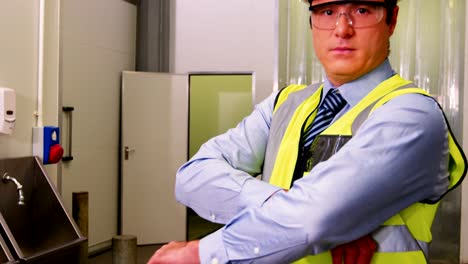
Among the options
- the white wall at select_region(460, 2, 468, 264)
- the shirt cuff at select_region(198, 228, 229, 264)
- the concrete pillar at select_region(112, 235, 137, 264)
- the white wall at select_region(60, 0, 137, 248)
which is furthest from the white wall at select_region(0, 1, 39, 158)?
the white wall at select_region(460, 2, 468, 264)

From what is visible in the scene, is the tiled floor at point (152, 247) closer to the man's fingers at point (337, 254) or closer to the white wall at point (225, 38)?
the white wall at point (225, 38)

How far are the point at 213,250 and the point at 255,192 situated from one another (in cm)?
14

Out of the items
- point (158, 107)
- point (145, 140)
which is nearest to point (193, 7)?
point (158, 107)

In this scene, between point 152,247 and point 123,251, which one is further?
point 152,247

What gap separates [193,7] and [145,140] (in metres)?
1.43

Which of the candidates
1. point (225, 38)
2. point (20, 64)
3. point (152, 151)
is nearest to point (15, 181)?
point (20, 64)

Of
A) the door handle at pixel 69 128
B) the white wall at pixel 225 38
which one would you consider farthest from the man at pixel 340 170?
the white wall at pixel 225 38

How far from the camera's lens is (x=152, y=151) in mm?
4898

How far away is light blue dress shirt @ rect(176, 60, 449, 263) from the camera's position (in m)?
0.75

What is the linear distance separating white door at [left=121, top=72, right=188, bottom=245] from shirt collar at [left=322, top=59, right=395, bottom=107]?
398cm

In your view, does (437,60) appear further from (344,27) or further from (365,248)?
(365,248)

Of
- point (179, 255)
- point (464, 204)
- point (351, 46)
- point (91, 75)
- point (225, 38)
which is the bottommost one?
point (464, 204)

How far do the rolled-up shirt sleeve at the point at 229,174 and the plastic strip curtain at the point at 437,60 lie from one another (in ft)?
9.56

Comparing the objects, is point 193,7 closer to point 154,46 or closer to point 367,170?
point 154,46
